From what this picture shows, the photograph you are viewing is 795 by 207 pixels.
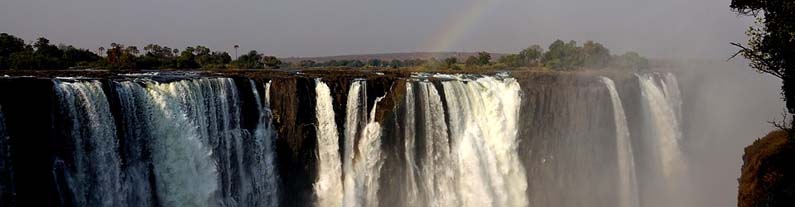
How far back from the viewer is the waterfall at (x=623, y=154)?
77.1ft

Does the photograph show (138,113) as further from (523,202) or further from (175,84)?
(523,202)

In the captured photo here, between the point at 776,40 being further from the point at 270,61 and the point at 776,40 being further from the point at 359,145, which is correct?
the point at 270,61

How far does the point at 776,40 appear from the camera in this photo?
35.5ft

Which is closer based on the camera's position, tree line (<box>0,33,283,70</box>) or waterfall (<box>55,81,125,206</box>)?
waterfall (<box>55,81,125,206</box>)

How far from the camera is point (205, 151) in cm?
1501

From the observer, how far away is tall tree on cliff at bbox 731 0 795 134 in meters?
10.4

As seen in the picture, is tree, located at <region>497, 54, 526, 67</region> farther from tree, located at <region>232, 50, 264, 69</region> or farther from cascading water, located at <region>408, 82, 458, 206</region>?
cascading water, located at <region>408, 82, 458, 206</region>

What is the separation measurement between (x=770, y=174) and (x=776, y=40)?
2.86 metres

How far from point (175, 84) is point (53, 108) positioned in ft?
9.48

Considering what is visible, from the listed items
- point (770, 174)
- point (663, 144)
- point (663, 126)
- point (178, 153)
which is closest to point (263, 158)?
point (178, 153)

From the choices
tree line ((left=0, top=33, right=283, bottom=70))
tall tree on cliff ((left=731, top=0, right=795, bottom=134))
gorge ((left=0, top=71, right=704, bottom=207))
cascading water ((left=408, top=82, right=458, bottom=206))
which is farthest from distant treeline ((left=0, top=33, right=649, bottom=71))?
tall tree on cliff ((left=731, top=0, right=795, bottom=134))

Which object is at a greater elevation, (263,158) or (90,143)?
(90,143)

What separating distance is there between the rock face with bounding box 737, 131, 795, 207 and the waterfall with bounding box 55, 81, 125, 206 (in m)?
12.1

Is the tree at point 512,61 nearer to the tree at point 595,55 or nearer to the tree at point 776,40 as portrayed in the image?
the tree at point 595,55
